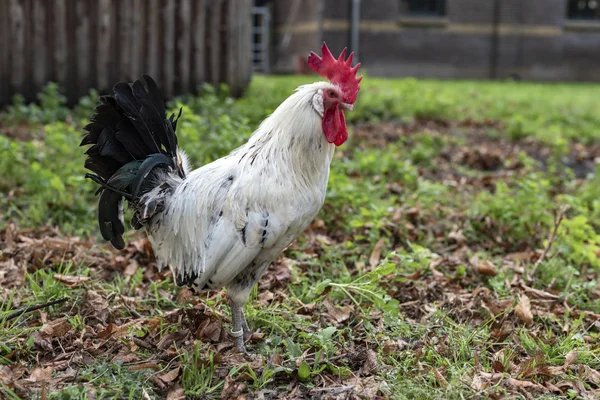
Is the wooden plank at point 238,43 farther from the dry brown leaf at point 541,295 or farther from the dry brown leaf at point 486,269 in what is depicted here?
the dry brown leaf at point 541,295

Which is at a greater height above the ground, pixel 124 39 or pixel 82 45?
pixel 124 39

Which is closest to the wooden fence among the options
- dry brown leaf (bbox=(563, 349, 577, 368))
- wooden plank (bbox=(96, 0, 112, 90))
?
wooden plank (bbox=(96, 0, 112, 90))

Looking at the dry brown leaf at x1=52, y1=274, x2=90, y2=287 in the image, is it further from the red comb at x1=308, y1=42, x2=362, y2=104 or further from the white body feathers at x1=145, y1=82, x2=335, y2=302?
the red comb at x1=308, y1=42, x2=362, y2=104

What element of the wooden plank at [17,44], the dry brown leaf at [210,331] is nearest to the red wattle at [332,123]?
the dry brown leaf at [210,331]

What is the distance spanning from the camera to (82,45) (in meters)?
8.73

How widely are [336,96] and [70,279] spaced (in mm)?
2177

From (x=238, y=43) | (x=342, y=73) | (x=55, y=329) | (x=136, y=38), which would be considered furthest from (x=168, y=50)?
(x=342, y=73)

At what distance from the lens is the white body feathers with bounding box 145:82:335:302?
9.73ft

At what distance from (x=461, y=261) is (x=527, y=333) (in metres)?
1.17

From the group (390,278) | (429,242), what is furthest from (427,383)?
(429,242)

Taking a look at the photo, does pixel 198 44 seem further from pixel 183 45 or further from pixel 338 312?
pixel 338 312

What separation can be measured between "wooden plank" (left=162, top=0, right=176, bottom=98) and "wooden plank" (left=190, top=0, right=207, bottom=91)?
1.11 feet

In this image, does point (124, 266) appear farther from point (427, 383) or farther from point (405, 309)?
point (427, 383)

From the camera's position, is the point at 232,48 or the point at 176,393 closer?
the point at 176,393
